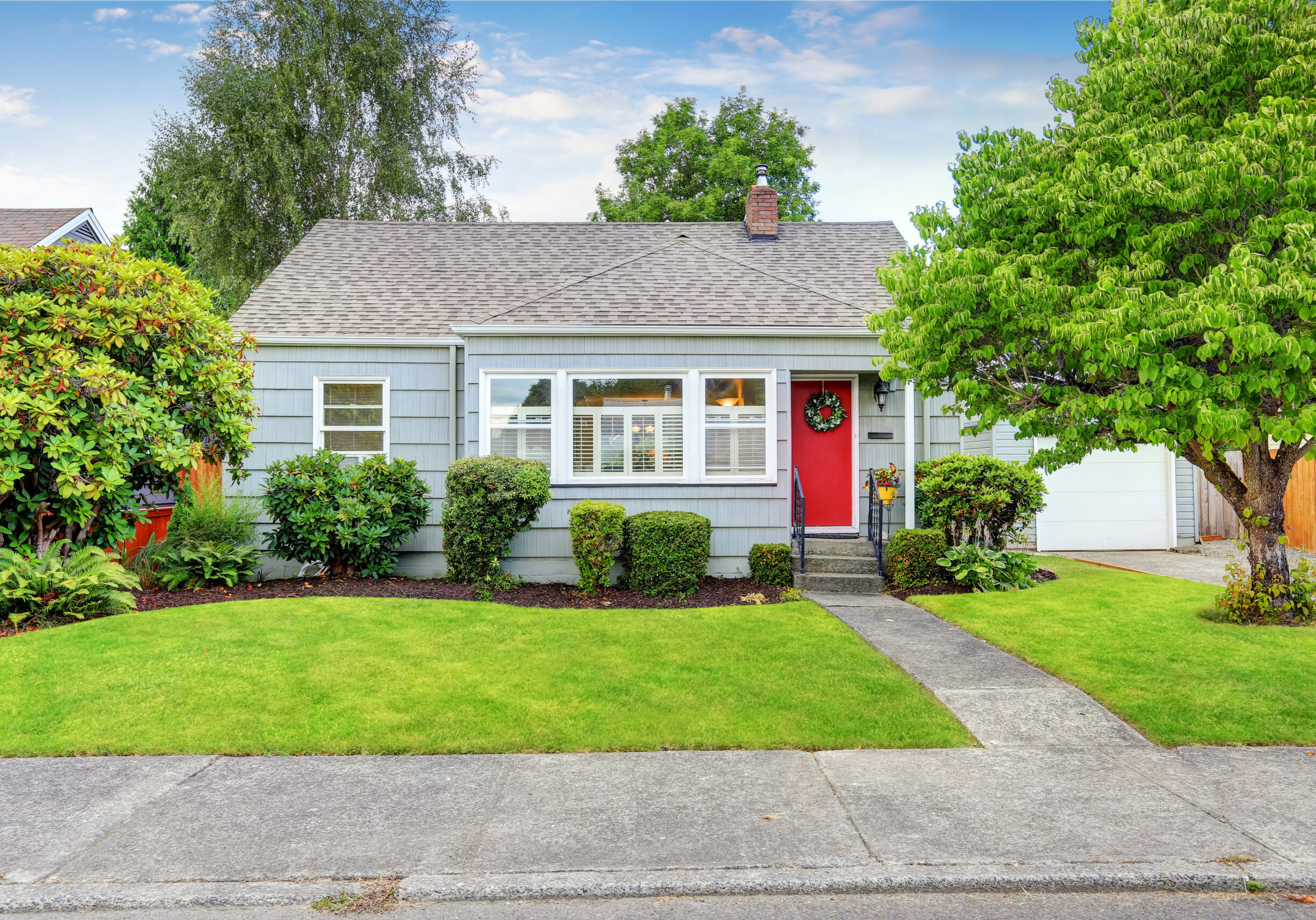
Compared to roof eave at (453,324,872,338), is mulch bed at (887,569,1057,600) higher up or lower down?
lower down

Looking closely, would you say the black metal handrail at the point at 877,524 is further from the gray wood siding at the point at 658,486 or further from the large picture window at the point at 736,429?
the large picture window at the point at 736,429

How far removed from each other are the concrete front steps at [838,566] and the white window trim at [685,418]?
1059 mm

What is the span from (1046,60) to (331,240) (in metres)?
12.6

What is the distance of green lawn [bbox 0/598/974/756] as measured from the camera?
4.49 metres

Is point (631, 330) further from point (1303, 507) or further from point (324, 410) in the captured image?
point (1303, 507)

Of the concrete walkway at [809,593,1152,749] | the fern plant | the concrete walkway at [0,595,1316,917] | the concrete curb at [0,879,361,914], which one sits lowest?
the concrete curb at [0,879,361,914]

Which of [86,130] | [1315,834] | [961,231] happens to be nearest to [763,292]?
[961,231]

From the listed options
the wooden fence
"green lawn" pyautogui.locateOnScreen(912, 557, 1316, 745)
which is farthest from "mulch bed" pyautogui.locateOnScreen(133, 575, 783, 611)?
the wooden fence

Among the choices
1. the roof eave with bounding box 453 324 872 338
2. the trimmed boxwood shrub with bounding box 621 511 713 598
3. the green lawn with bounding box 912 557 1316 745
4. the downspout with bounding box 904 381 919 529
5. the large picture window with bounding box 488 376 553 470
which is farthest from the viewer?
the downspout with bounding box 904 381 919 529

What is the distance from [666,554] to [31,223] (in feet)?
48.5

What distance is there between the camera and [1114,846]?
314 centimetres

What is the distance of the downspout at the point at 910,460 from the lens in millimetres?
10164

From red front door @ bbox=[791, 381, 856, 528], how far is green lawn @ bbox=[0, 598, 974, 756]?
390 centimetres

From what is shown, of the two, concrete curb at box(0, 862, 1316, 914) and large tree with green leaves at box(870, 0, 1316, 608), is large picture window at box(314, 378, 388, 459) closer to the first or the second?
large tree with green leaves at box(870, 0, 1316, 608)
